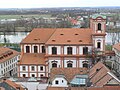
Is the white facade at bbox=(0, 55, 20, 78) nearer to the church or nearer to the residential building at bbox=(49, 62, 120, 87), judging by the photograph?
the church

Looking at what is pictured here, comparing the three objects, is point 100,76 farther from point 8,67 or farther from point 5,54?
point 5,54

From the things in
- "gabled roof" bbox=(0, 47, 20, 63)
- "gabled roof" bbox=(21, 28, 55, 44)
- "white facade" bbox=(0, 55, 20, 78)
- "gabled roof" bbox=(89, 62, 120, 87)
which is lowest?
"white facade" bbox=(0, 55, 20, 78)

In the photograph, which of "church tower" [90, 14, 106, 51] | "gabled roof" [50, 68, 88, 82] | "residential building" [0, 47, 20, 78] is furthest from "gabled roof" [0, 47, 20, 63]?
"church tower" [90, 14, 106, 51]

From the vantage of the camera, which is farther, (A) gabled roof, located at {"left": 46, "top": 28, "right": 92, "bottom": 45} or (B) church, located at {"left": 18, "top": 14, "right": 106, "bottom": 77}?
(A) gabled roof, located at {"left": 46, "top": 28, "right": 92, "bottom": 45}

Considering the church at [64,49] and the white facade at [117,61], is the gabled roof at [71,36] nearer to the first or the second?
the church at [64,49]

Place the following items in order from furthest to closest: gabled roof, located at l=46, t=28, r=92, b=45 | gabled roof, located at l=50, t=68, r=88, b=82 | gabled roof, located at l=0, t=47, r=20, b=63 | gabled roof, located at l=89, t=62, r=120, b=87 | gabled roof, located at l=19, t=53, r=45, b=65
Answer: gabled roof, located at l=0, t=47, r=20, b=63
gabled roof, located at l=19, t=53, r=45, b=65
gabled roof, located at l=46, t=28, r=92, b=45
gabled roof, located at l=50, t=68, r=88, b=82
gabled roof, located at l=89, t=62, r=120, b=87

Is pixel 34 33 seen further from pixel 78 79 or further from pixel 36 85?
pixel 78 79

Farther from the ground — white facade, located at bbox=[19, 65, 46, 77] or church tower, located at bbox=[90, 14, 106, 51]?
church tower, located at bbox=[90, 14, 106, 51]

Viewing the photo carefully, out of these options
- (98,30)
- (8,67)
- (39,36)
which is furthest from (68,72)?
(8,67)
